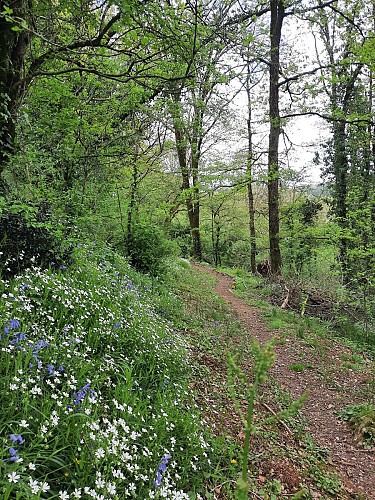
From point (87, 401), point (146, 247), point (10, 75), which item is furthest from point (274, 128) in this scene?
point (87, 401)

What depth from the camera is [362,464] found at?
12.5 ft

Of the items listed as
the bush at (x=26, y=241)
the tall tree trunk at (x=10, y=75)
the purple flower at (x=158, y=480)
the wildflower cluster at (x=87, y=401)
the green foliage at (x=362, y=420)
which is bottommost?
the green foliage at (x=362, y=420)

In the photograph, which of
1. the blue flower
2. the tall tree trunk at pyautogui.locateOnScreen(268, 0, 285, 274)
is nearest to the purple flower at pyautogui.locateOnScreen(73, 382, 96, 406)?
the blue flower

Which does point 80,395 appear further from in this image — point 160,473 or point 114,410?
point 160,473

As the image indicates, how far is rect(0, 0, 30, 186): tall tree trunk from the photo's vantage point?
376 cm

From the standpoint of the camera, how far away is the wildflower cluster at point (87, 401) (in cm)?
187

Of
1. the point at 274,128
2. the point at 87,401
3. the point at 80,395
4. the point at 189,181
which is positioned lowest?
the point at 87,401

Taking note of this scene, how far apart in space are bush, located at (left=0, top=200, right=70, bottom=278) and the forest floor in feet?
7.91

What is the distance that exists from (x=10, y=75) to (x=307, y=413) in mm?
5835

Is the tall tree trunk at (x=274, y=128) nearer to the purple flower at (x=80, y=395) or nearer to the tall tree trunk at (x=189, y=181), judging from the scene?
the tall tree trunk at (x=189, y=181)

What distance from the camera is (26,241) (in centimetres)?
385

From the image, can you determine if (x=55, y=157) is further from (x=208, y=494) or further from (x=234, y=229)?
(x=234, y=229)

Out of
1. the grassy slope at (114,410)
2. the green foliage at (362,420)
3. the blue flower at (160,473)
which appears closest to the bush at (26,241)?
the grassy slope at (114,410)

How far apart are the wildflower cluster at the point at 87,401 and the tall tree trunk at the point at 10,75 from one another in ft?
5.20
